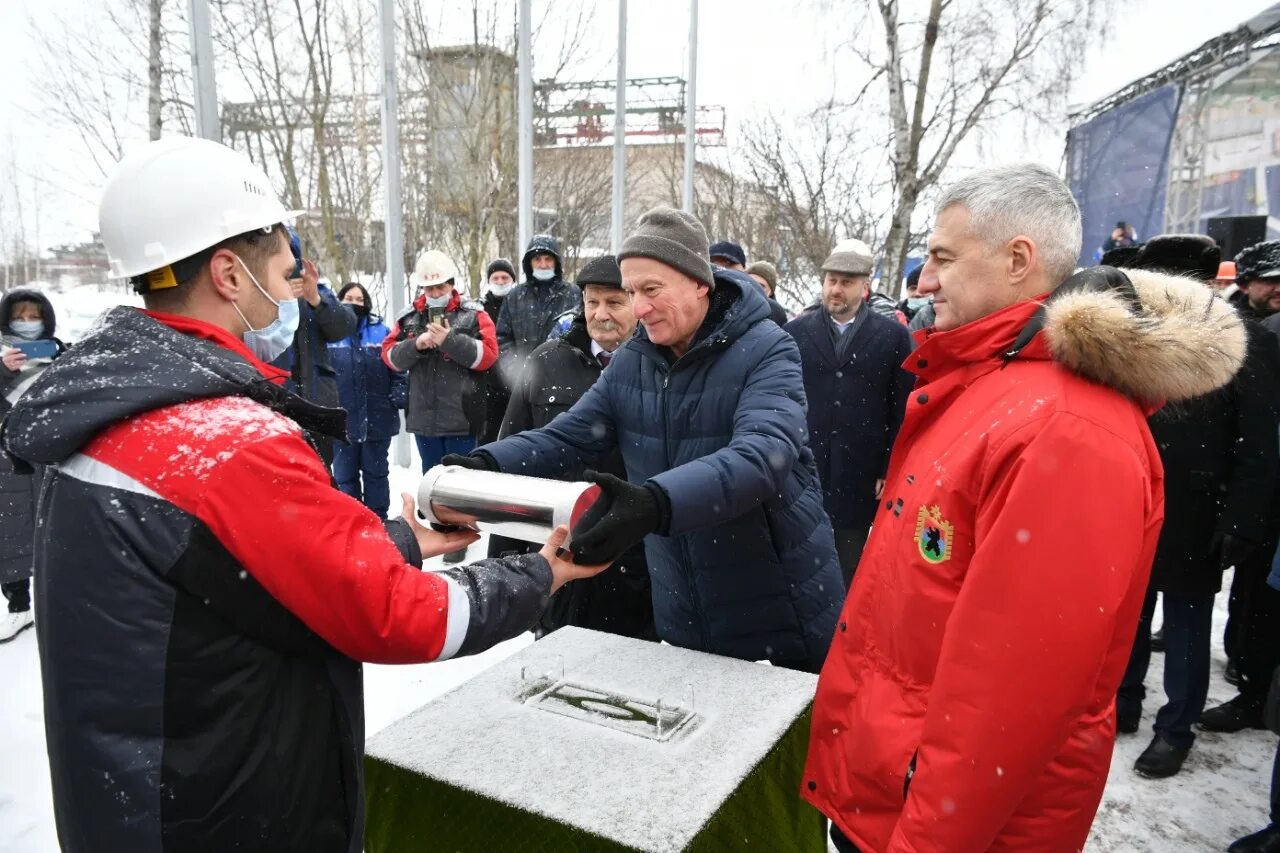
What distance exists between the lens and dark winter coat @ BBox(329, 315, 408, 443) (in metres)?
6.55

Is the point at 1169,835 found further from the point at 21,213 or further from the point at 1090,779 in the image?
the point at 21,213

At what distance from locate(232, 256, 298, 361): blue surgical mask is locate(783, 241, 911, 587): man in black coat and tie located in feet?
10.9

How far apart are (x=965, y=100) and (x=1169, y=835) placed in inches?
537

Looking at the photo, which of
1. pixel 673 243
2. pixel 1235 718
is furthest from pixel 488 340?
pixel 1235 718

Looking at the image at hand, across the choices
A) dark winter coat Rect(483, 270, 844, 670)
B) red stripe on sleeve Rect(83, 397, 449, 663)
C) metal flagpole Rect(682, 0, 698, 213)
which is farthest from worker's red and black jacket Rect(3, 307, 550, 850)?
metal flagpole Rect(682, 0, 698, 213)

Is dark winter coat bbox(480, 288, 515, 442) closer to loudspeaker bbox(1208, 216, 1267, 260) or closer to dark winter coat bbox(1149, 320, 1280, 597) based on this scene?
dark winter coat bbox(1149, 320, 1280, 597)

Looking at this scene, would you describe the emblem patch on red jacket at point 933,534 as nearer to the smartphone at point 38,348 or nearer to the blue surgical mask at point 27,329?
the smartphone at point 38,348

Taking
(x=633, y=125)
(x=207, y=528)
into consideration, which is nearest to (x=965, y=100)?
(x=633, y=125)

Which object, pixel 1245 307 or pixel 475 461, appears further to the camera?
pixel 1245 307

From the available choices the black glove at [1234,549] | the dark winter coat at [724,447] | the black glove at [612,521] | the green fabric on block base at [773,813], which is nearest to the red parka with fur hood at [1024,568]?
the green fabric on block base at [773,813]

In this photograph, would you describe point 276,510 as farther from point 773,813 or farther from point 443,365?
point 443,365

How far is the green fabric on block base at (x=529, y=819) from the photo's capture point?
165 cm

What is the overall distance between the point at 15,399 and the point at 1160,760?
6035 mm

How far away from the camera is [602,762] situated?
1833mm
